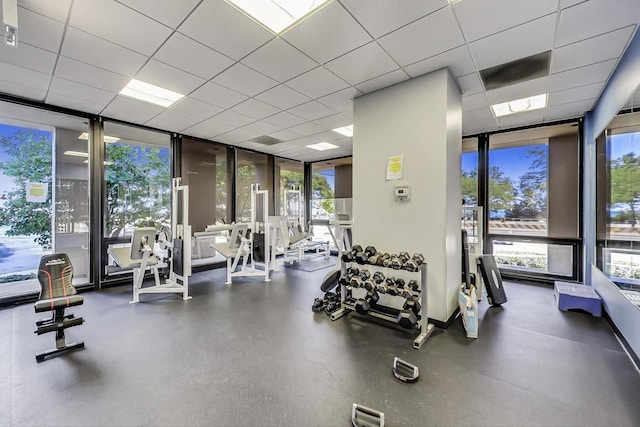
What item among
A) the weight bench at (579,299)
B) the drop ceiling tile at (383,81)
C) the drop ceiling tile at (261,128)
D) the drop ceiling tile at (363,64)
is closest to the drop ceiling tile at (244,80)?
the drop ceiling tile at (363,64)

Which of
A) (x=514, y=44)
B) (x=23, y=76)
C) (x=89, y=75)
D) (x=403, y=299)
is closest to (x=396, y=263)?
(x=403, y=299)

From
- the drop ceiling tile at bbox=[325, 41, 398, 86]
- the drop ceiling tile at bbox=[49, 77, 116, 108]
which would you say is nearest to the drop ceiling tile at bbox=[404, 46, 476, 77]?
the drop ceiling tile at bbox=[325, 41, 398, 86]

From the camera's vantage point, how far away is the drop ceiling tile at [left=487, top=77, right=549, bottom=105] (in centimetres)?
324

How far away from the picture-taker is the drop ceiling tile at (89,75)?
2.84m

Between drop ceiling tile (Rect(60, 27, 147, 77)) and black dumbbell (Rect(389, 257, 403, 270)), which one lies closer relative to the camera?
drop ceiling tile (Rect(60, 27, 147, 77))

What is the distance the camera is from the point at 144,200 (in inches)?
200

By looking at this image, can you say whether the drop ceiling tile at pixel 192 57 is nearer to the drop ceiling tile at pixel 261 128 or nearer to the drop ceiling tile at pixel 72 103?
the drop ceiling tile at pixel 261 128

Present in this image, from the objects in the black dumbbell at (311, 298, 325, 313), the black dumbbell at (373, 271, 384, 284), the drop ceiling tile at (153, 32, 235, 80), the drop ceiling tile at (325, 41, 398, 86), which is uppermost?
the drop ceiling tile at (153, 32, 235, 80)

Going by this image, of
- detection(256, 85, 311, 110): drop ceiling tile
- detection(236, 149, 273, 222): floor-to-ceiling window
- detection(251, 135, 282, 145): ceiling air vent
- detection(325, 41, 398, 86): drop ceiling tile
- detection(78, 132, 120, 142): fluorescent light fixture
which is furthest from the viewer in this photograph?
detection(236, 149, 273, 222): floor-to-ceiling window

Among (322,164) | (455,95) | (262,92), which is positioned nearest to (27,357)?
(262,92)

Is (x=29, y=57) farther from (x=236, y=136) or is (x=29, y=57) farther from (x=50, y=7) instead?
(x=236, y=136)

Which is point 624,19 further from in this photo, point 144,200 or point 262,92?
point 144,200

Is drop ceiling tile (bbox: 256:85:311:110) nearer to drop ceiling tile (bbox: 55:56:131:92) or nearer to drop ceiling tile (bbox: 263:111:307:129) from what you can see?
drop ceiling tile (bbox: 263:111:307:129)

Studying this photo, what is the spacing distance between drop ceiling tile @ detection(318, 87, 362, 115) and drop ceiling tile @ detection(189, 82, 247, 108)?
1163mm
